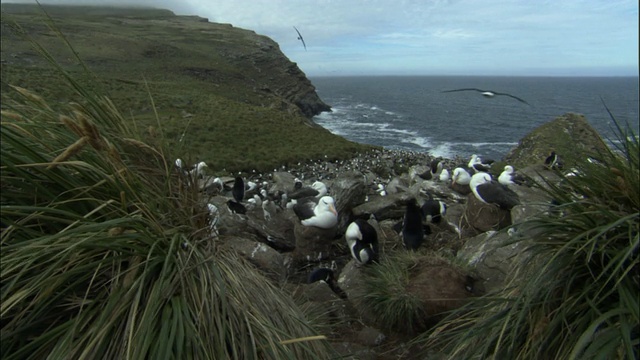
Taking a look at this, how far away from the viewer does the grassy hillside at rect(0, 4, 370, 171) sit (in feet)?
29.3

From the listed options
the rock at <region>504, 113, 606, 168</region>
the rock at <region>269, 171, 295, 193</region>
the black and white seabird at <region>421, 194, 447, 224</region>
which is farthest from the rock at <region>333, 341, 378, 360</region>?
the rock at <region>504, 113, 606, 168</region>

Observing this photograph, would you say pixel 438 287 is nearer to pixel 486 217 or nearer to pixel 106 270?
pixel 486 217

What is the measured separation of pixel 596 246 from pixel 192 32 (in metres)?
107

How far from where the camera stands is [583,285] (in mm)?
2365

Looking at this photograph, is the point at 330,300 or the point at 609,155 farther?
the point at 330,300

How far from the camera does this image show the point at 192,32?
3917 inches

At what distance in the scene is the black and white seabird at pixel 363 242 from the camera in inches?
221

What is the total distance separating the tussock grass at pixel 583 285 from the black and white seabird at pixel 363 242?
2.88 meters

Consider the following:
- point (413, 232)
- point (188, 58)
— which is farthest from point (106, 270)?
point (188, 58)

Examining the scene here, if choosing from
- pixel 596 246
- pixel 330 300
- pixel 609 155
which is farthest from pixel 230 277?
pixel 330 300

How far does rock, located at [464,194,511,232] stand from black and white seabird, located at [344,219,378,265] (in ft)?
6.88

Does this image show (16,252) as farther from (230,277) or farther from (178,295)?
(230,277)

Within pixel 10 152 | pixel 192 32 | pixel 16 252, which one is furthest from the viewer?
pixel 192 32

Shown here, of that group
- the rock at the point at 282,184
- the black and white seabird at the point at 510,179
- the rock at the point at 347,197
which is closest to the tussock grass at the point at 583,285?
the rock at the point at 347,197
